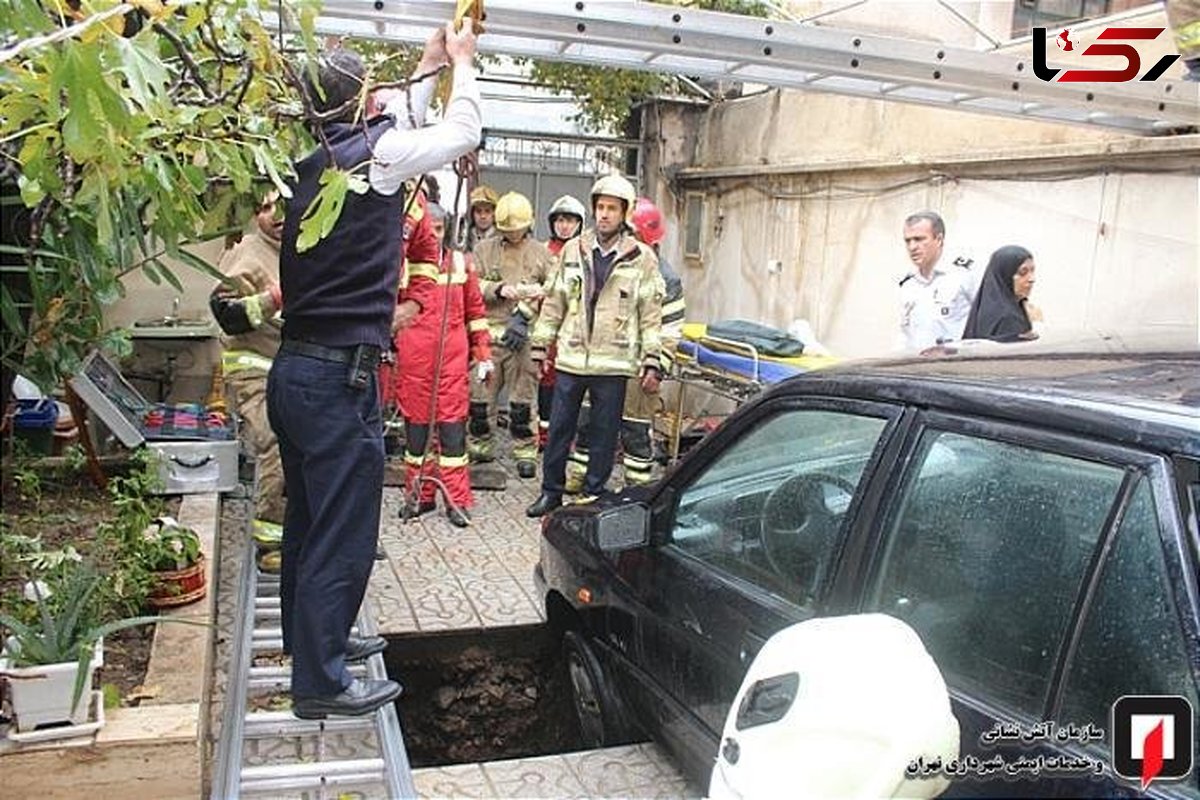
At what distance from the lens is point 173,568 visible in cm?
362

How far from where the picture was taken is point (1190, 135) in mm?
4828

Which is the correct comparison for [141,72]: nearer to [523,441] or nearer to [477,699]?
[477,699]

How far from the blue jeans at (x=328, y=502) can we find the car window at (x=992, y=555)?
60.5 inches

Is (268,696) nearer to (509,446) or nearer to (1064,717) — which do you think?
(1064,717)

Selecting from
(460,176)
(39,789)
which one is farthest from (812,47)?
(39,789)

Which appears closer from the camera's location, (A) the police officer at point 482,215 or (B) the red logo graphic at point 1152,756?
(B) the red logo graphic at point 1152,756

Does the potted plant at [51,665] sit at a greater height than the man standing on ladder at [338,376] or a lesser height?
lesser

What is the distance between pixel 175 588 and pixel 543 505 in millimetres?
2692

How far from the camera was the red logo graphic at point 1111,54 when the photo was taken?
4652 mm

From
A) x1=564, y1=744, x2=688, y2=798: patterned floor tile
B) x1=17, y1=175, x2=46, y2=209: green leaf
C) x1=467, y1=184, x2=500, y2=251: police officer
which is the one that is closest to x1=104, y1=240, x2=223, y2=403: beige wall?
x1=467, y1=184, x2=500, y2=251: police officer

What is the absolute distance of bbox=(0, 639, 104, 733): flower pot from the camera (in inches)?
101

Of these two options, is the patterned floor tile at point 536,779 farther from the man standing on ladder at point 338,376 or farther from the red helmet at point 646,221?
the red helmet at point 646,221

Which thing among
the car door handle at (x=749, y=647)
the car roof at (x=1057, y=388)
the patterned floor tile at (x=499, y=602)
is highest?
the car roof at (x=1057, y=388)

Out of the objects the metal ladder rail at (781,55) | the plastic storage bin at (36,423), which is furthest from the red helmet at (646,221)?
the plastic storage bin at (36,423)
